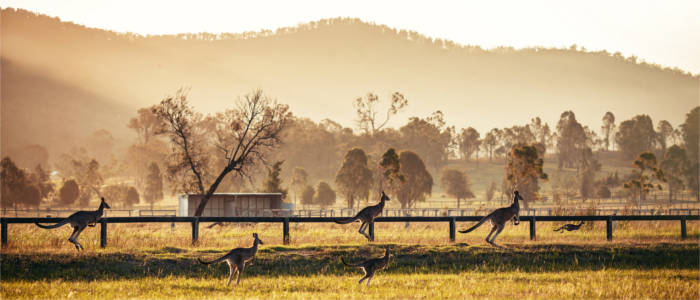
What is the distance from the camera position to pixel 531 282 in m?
15.9

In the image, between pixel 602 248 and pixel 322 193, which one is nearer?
pixel 602 248

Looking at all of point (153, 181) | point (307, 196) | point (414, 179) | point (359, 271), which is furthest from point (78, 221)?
point (153, 181)

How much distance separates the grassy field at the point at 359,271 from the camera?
14.8 m

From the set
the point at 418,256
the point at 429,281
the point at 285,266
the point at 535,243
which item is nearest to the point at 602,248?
the point at 535,243

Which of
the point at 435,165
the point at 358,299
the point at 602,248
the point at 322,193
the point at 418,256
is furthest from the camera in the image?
the point at 435,165

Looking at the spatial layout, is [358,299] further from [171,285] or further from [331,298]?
[171,285]

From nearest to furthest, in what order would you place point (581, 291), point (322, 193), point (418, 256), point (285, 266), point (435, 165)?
point (581, 291) → point (285, 266) → point (418, 256) → point (322, 193) → point (435, 165)

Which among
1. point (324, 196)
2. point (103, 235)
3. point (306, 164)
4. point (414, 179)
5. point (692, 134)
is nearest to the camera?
point (103, 235)

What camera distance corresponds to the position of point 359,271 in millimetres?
17812

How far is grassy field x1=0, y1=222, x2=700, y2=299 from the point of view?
14797 mm

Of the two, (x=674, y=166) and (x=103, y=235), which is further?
(x=674, y=166)

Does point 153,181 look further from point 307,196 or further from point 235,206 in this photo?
point 235,206

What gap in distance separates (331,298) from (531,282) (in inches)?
205

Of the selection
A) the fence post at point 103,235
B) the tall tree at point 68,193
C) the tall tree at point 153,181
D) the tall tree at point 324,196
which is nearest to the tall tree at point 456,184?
the tall tree at point 324,196
